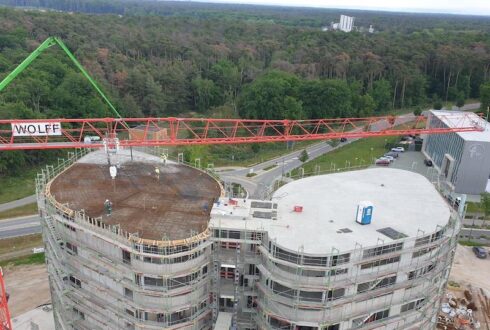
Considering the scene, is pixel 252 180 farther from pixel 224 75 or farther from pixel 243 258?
pixel 224 75

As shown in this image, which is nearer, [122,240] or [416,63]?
[122,240]

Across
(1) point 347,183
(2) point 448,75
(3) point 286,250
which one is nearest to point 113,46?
(2) point 448,75

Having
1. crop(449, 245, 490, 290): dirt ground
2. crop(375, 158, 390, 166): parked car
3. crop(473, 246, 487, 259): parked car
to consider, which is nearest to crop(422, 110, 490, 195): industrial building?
crop(375, 158, 390, 166): parked car

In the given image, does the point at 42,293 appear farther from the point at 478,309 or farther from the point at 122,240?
the point at 478,309

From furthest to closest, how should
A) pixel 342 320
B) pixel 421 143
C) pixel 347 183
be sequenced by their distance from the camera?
pixel 421 143 < pixel 347 183 < pixel 342 320

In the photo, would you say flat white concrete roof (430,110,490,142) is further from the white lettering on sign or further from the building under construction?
the white lettering on sign

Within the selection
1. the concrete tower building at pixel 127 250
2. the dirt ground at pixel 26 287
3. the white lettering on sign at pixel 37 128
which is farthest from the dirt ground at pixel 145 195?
the dirt ground at pixel 26 287

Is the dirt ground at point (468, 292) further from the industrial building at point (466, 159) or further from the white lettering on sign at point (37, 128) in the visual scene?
the white lettering on sign at point (37, 128)
